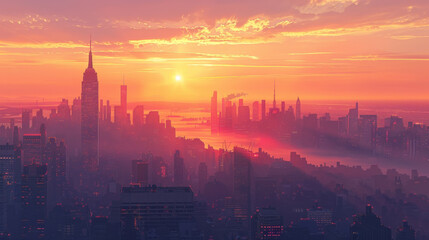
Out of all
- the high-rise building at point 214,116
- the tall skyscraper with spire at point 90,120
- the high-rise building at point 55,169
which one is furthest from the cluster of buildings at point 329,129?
the tall skyscraper with spire at point 90,120

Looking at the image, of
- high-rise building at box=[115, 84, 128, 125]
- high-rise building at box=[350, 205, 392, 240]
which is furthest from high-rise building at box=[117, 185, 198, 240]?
high-rise building at box=[115, 84, 128, 125]

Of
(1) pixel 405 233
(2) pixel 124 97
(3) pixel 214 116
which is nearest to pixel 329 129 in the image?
(3) pixel 214 116

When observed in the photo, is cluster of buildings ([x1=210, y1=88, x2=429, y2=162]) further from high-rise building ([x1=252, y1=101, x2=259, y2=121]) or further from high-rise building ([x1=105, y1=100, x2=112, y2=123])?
high-rise building ([x1=105, y1=100, x2=112, y2=123])

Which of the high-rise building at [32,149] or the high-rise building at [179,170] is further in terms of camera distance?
the high-rise building at [32,149]

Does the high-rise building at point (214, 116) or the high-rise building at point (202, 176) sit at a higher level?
the high-rise building at point (214, 116)

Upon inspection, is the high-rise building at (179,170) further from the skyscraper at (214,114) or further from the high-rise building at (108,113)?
the high-rise building at (108,113)

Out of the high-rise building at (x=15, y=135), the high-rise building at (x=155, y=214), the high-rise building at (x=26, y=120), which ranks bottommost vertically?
the high-rise building at (x=155, y=214)
